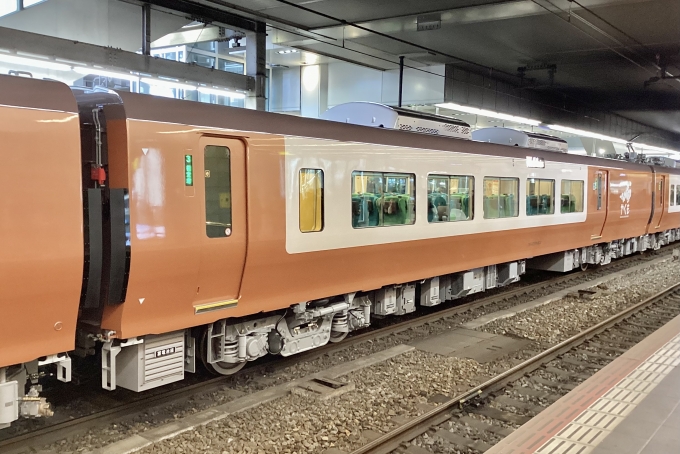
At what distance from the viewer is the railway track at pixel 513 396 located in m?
5.59

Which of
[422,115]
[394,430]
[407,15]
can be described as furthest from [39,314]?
[407,15]

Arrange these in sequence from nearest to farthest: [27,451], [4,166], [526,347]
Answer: [4,166] → [27,451] → [526,347]

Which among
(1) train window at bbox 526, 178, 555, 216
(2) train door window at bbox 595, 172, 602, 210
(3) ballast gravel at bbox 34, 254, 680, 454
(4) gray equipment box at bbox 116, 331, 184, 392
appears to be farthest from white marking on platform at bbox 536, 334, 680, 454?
(2) train door window at bbox 595, 172, 602, 210

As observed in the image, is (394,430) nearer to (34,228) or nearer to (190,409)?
(190,409)

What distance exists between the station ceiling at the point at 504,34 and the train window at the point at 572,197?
342cm

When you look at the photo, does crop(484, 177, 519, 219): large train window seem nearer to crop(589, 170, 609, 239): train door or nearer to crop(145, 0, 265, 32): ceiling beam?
crop(589, 170, 609, 239): train door

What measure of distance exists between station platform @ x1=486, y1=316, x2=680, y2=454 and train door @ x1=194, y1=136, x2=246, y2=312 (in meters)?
3.00

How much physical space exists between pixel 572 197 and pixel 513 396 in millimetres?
8080

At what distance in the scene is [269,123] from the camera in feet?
20.9

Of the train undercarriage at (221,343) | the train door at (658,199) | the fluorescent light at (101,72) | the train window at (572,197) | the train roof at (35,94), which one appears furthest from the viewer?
the train door at (658,199)

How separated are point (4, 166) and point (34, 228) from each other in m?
0.50

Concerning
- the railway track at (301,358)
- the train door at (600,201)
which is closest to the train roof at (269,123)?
the railway track at (301,358)

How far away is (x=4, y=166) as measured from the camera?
167 inches

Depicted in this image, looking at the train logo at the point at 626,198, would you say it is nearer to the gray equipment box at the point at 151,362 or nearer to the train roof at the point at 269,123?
the train roof at the point at 269,123
